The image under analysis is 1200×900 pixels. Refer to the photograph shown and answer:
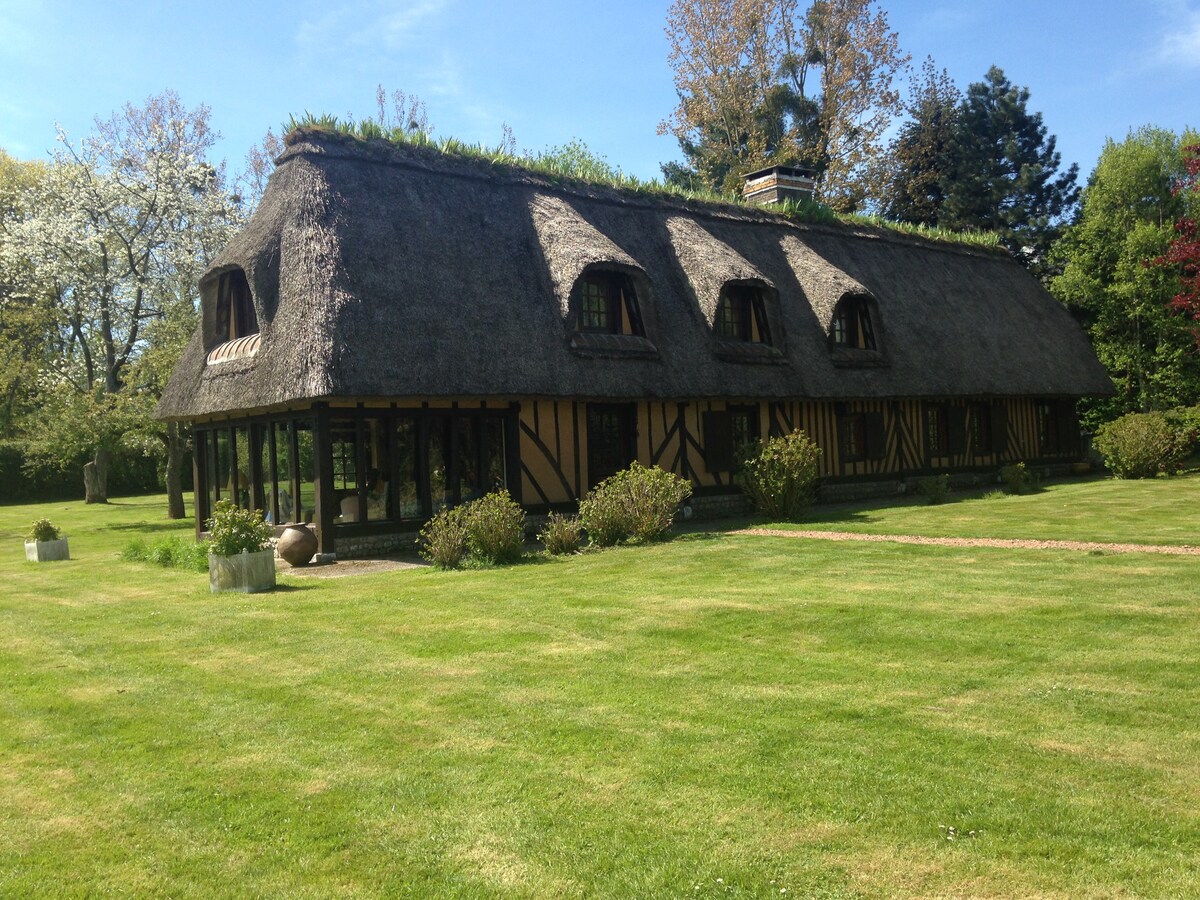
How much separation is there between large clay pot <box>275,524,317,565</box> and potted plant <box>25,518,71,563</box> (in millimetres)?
6393

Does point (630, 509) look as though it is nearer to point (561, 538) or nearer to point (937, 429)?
point (561, 538)

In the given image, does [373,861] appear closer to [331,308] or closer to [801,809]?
[801,809]

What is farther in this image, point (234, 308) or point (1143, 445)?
point (1143, 445)

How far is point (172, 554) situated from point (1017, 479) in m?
18.1

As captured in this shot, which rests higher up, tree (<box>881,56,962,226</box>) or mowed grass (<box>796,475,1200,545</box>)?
tree (<box>881,56,962,226</box>)

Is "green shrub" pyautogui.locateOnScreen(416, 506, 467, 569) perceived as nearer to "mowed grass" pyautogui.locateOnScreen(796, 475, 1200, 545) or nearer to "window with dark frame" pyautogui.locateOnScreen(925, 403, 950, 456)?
"mowed grass" pyautogui.locateOnScreen(796, 475, 1200, 545)

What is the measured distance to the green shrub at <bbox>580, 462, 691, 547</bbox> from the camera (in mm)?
14461

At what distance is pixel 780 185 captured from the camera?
2488 cm

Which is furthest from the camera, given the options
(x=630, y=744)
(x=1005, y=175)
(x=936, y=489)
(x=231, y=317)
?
(x=1005, y=175)

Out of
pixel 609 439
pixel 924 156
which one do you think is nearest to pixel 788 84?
pixel 924 156

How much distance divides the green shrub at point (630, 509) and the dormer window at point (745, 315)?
18.9 feet

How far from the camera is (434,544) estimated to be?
41.7 feet

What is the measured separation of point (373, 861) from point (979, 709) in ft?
11.8

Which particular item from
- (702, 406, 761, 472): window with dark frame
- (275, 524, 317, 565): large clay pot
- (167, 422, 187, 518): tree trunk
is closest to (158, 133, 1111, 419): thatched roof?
(702, 406, 761, 472): window with dark frame
